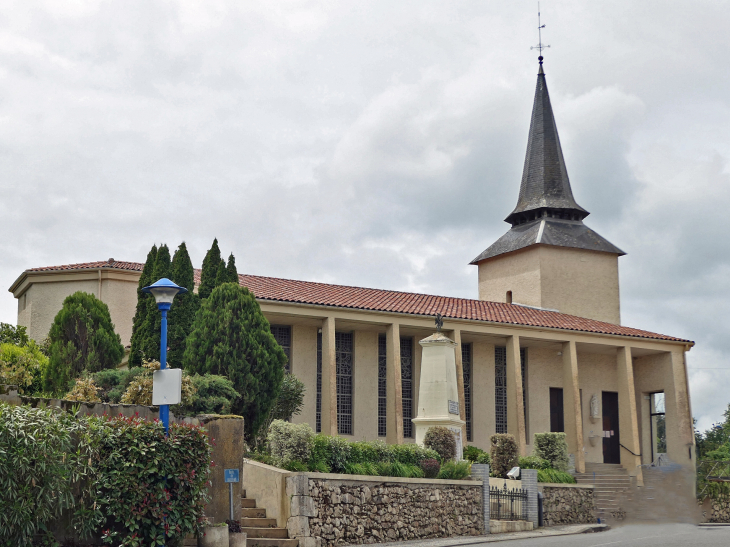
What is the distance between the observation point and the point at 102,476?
39.3 ft

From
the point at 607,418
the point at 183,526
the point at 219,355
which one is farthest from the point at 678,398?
the point at 183,526

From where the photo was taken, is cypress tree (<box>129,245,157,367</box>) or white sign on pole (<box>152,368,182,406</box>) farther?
cypress tree (<box>129,245,157,367</box>)

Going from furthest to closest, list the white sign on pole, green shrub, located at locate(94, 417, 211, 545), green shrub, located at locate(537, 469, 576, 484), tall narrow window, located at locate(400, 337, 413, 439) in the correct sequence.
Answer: tall narrow window, located at locate(400, 337, 413, 439) → green shrub, located at locate(537, 469, 576, 484) → the white sign on pole → green shrub, located at locate(94, 417, 211, 545)

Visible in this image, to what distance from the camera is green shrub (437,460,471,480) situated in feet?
66.8

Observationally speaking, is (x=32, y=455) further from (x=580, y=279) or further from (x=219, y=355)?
(x=580, y=279)

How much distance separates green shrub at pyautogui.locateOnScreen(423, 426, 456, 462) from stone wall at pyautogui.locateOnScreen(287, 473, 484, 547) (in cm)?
110

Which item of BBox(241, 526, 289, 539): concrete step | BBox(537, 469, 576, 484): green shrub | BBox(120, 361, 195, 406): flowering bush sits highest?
BBox(120, 361, 195, 406): flowering bush

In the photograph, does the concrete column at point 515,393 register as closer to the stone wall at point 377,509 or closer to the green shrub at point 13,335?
the stone wall at point 377,509

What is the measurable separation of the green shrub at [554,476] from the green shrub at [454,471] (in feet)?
17.6

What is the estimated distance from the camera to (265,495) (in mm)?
16609

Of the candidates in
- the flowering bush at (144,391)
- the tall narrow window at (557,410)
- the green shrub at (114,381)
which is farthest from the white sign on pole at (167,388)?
the tall narrow window at (557,410)

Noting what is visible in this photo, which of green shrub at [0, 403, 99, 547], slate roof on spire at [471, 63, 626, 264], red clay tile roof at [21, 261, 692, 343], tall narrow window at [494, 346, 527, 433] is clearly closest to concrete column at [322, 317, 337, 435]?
red clay tile roof at [21, 261, 692, 343]

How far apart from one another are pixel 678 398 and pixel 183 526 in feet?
89.2

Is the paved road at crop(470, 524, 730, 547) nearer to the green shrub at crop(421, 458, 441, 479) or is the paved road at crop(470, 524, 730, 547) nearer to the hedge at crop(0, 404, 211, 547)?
the green shrub at crop(421, 458, 441, 479)
